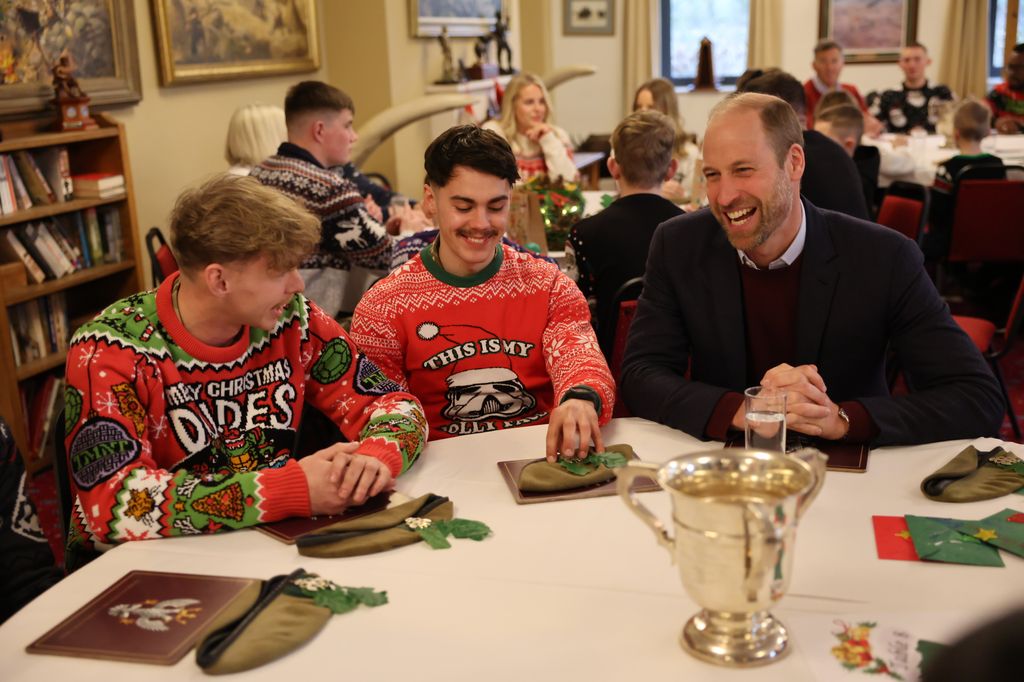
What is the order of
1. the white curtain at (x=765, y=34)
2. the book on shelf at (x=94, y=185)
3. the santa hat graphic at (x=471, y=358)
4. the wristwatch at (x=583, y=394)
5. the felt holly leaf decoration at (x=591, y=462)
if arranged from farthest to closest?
the white curtain at (x=765, y=34) < the book on shelf at (x=94, y=185) < the santa hat graphic at (x=471, y=358) < the wristwatch at (x=583, y=394) < the felt holly leaf decoration at (x=591, y=462)

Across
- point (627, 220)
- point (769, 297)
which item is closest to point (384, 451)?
point (769, 297)

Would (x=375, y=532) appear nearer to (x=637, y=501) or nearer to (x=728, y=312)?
(x=637, y=501)

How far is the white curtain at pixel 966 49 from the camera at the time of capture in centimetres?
901

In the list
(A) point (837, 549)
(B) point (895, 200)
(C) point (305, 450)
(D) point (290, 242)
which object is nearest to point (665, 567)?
(A) point (837, 549)

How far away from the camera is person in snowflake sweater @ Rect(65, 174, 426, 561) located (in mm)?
1647

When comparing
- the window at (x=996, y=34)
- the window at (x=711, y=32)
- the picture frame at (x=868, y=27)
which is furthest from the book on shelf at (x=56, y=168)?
the window at (x=996, y=34)

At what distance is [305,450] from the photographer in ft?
7.45

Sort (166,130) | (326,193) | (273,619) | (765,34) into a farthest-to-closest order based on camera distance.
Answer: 1. (765,34)
2. (166,130)
3. (326,193)
4. (273,619)

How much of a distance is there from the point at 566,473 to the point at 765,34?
28.7 ft

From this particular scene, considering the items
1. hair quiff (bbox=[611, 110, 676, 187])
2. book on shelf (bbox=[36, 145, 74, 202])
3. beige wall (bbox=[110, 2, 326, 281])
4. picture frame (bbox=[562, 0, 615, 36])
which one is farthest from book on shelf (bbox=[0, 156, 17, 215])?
picture frame (bbox=[562, 0, 615, 36])

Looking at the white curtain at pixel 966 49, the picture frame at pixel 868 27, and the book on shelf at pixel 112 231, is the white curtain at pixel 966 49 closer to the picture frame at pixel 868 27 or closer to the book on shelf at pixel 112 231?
the picture frame at pixel 868 27

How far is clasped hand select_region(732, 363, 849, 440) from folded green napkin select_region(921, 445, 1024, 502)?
0.69 ft

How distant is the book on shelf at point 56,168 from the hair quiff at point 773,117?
3126mm

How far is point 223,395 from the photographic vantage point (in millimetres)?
1909
